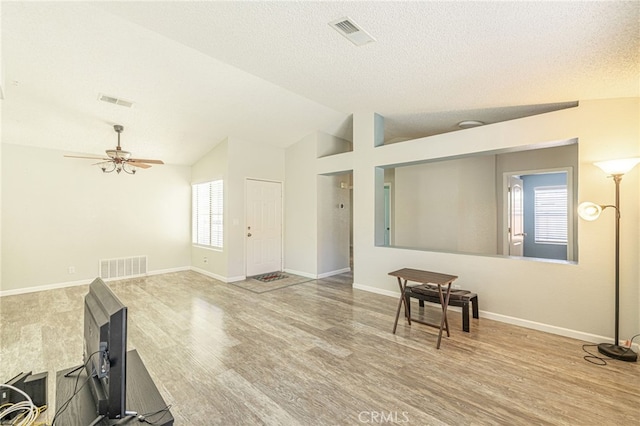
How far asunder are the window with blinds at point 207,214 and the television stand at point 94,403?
454cm

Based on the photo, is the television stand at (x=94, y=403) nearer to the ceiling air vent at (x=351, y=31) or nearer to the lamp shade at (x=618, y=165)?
the ceiling air vent at (x=351, y=31)

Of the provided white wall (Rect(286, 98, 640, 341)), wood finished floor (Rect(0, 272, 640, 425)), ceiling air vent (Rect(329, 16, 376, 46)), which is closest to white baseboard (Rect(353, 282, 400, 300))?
wood finished floor (Rect(0, 272, 640, 425))

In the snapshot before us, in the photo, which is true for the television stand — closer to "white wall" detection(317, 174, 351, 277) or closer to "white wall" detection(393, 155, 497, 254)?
"white wall" detection(317, 174, 351, 277)

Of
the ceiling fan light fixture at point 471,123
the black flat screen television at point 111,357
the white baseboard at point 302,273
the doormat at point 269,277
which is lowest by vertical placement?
the doormat at point 269,277

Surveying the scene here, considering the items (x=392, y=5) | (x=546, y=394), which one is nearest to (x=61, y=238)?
(x=392, y=5)

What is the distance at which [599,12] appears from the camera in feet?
6.95

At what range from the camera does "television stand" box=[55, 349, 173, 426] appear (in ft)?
3.93

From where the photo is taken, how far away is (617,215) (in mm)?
2828

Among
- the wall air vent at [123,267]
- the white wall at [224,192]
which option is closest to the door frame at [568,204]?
→ the white wall at [224,192]

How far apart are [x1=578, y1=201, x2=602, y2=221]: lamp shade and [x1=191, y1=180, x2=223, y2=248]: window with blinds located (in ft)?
18.6

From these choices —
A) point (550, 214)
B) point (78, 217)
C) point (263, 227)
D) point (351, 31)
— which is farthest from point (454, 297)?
point (78, 217)

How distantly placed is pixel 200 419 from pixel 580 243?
4.04 meters

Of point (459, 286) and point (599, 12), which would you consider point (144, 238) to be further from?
point (599, 12)

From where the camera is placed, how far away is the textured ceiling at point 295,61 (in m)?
2.41
